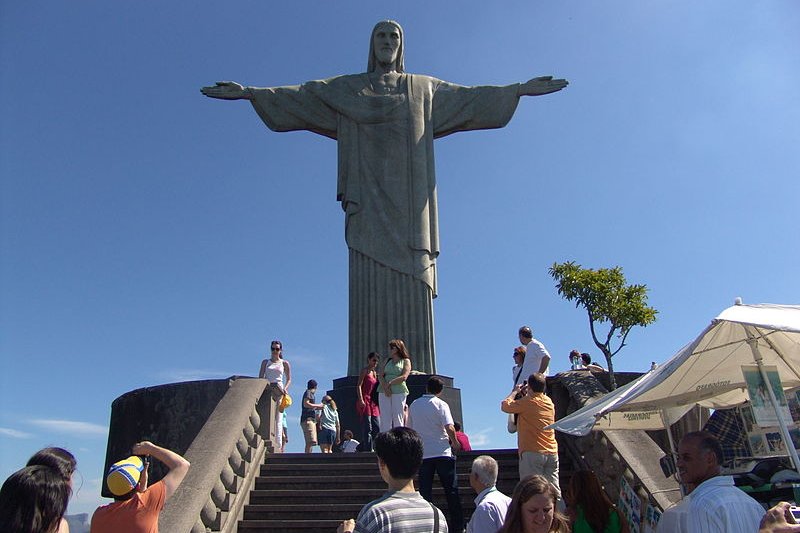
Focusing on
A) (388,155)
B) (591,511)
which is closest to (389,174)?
(388,155)

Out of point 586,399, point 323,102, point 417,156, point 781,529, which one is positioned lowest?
point 781,529

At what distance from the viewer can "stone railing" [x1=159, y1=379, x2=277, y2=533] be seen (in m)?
6.25

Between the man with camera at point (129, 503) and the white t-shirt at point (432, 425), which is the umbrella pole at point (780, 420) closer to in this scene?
the white t-shirt at point (432, 425)

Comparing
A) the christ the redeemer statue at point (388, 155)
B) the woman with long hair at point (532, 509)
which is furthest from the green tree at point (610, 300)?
the woman with long hair at point (532, 509)

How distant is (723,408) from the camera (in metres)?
6.59

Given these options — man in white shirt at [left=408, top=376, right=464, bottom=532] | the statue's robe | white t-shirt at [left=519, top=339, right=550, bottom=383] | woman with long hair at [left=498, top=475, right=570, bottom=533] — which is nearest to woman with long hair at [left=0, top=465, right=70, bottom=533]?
woman with long hair at [left=498, top=475, right=570, bottom=533]

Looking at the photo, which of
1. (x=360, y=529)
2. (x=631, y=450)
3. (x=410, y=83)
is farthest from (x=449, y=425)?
(x=410, y=83)

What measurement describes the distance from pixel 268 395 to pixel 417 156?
5938 mm

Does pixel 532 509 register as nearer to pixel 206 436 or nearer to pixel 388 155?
pixel 206 436

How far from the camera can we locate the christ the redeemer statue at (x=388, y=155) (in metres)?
13.1

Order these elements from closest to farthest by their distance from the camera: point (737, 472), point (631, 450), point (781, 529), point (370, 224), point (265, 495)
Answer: point (781, 529) → point (737, 472) → point (631, 450) → point (265, 495) → point (370, 224)

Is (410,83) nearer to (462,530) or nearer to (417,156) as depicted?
(417,156)

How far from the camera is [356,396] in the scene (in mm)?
12062

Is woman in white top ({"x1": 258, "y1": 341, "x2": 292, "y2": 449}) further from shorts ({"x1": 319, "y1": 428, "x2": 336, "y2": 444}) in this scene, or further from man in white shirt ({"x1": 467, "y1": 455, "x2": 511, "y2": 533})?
man in white shirt ({"x1": 467, "y1": 455, "x2": 511, "y2": 533})
